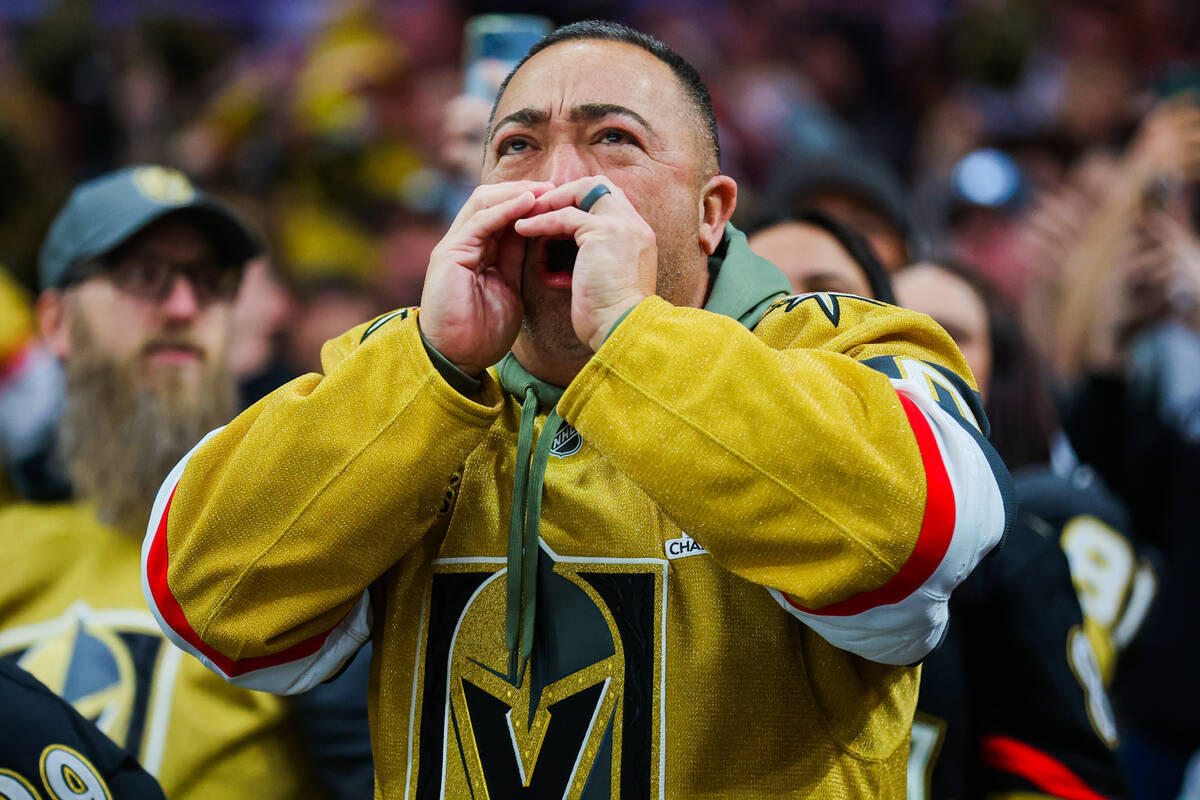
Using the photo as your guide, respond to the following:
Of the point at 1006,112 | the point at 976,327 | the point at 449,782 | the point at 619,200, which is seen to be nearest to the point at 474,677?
the point at 449,782

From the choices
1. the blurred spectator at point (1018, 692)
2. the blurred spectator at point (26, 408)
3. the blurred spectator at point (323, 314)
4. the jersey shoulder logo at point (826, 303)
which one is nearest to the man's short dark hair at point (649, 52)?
the jersey shoulder logo at point (826, 303)

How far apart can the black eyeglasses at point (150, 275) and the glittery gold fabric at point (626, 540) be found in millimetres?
1292

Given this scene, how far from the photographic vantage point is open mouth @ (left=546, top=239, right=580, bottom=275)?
1.64 meters

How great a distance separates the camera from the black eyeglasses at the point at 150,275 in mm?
2711

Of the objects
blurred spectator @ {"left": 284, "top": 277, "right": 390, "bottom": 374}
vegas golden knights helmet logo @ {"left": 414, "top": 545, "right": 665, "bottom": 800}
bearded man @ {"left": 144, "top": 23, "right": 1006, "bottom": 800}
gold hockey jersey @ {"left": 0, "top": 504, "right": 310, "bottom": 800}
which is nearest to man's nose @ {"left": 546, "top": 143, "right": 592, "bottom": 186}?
→ bearded man @ {"left": 144, "top": 23, "right": 1006, "bottom": 800}

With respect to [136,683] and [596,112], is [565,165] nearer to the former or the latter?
[596,112]

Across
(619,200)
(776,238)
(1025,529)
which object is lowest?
(1025,529)

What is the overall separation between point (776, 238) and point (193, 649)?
1.48 meters

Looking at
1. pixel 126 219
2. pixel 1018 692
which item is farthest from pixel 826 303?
pixel 126 219

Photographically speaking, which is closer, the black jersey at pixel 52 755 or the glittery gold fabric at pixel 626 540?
the glittery gold fabric at pixel 626 540

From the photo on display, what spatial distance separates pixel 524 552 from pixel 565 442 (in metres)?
0.18

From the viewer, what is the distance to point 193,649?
5.21ft

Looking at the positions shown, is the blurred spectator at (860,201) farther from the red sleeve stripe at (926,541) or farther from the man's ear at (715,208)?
the red sleeve stripe at (926,541)

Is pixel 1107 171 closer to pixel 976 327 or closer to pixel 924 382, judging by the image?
pixel 976 327
